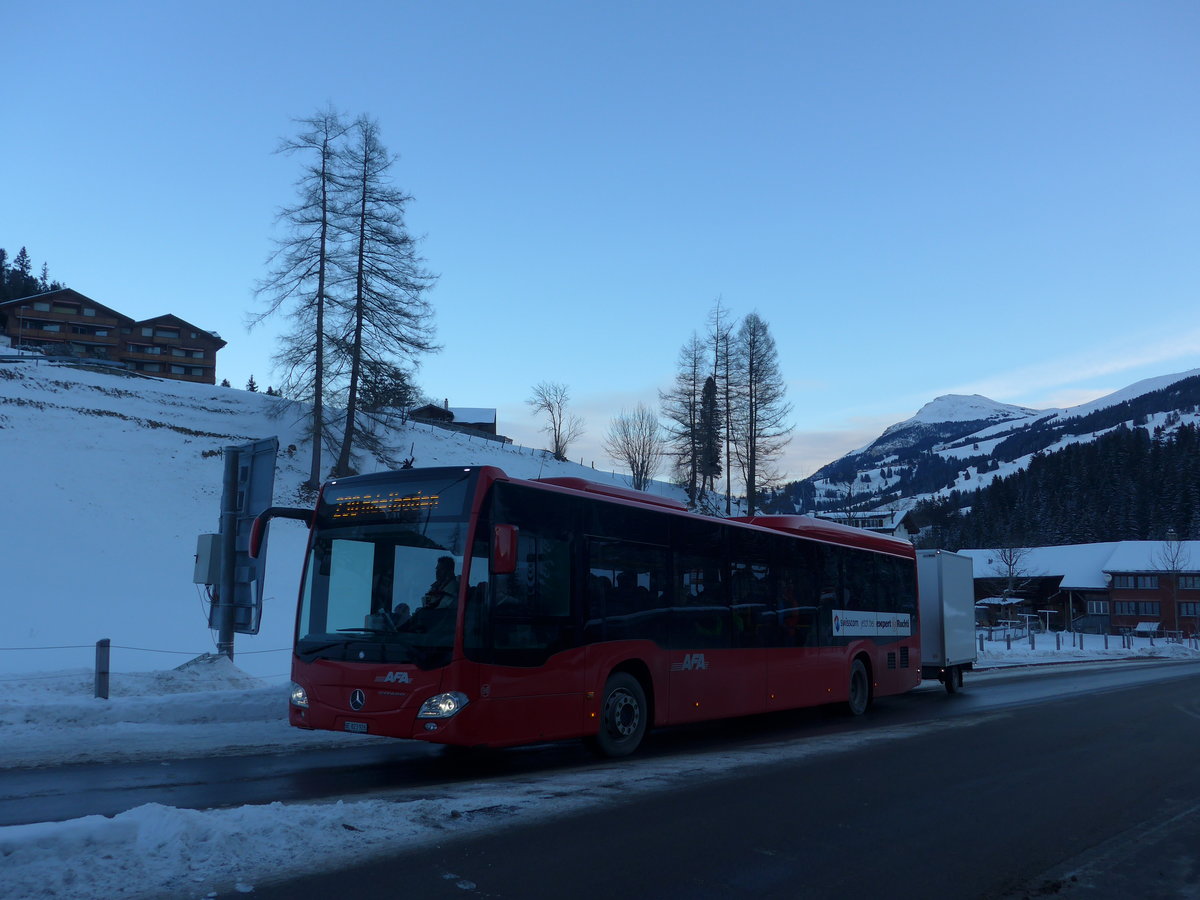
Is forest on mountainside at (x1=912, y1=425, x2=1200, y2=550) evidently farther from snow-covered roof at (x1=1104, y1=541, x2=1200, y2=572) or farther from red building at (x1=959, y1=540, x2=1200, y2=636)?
snow-covered roof at (x1=1104, y1=541, x2=1200, y2=572)

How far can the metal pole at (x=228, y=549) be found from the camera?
14758 mm

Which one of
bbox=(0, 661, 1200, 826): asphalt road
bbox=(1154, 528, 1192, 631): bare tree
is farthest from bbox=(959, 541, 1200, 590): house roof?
bbox=(0, 661, 1200, 826): asphalt road

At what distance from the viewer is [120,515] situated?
2997 centimetres

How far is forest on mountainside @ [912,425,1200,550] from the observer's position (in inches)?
4358

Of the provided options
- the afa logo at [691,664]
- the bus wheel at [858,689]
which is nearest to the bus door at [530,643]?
the afa logo at [691,664]

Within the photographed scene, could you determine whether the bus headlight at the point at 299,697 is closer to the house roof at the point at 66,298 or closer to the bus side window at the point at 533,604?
the bus side window at the point at 533,604

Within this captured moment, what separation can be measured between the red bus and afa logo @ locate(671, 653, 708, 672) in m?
0.03

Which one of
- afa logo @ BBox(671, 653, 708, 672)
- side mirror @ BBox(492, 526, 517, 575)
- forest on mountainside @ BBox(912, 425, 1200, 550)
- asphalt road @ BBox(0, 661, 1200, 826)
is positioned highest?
forest on mountainside @ BBox(912, 425, 1200, 550)

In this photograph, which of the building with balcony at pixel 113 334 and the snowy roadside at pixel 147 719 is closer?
the snowy roadside at pixel 147 719

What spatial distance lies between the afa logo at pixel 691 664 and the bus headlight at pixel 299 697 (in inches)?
172

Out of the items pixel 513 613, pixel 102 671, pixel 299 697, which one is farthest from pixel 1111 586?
pixel 299 697

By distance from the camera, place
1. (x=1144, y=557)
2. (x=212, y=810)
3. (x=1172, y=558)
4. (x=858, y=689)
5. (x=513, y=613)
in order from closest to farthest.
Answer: (x=212, y=810) → (x=513, y=613) → (x=858, y=689) → (x=1172, y=558) → (x=1144, y=557)

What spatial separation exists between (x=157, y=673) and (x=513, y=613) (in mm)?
7465

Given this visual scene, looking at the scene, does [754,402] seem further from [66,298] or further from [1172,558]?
[66,298]
